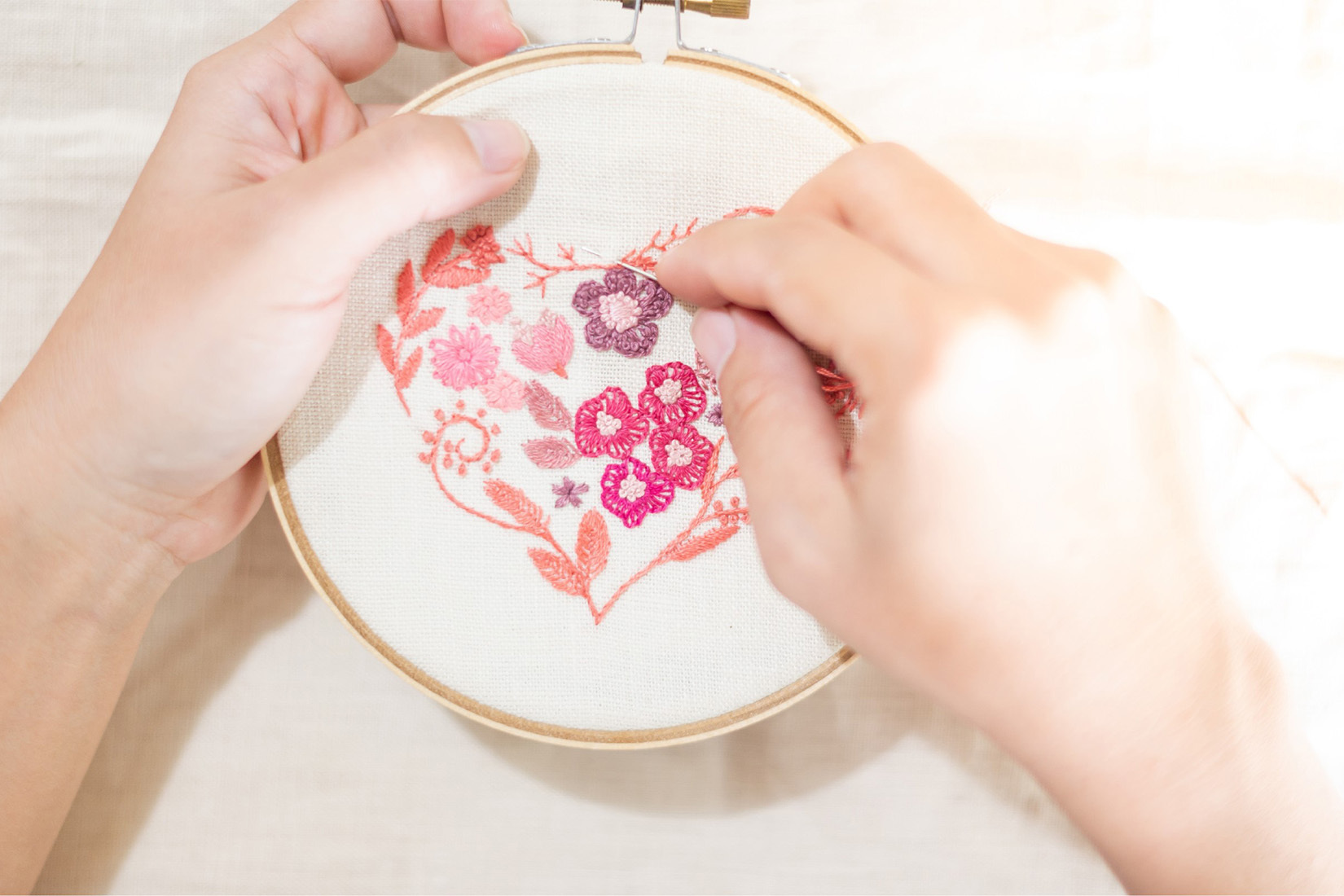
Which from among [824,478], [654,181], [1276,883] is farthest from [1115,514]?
[654,181]

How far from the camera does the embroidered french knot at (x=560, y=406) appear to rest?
0.72m

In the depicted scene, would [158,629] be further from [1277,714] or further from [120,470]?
[1277,714]

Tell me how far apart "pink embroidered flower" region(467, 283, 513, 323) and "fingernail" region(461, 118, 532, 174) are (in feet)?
0.33

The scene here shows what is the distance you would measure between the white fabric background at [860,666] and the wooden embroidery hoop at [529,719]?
0.79ft

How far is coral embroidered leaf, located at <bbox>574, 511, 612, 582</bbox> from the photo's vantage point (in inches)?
28.8

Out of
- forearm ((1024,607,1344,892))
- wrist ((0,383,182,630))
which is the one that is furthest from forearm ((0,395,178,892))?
forearm ((1024,607,1344,892))

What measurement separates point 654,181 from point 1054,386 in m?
0.37

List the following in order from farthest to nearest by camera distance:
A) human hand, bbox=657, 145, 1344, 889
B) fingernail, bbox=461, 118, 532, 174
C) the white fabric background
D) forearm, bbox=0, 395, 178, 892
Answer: the white fabric background → forearm, bbox=0, 395, 178, 892 → fingernail, bbox=461, 118, 532, 174 → human hand, bbox=657, 145, 1344, 889

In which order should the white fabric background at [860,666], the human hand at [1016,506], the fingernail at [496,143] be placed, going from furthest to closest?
the white fabric background at [860,666] → the fingernail at [496,143] → the human hand at [1016,506]

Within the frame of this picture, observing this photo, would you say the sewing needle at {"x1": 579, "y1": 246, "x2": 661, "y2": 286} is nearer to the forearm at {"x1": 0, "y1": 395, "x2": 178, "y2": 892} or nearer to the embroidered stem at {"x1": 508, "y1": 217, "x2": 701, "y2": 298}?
the embroidered stem at {"x1": 508, "y1": 217, "x2": 701, "y2": 298}

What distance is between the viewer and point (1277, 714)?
658mm

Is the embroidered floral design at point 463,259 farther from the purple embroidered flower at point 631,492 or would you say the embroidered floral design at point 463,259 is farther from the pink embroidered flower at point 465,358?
the purple embroidered flower at point 631,492

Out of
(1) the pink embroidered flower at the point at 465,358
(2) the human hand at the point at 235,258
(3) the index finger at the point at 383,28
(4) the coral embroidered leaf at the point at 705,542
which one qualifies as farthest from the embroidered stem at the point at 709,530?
(3) the index finger at the point at 383,28

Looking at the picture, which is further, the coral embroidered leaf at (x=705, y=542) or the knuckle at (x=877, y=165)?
the coral embroidered leaf at (x=705, y=542)
